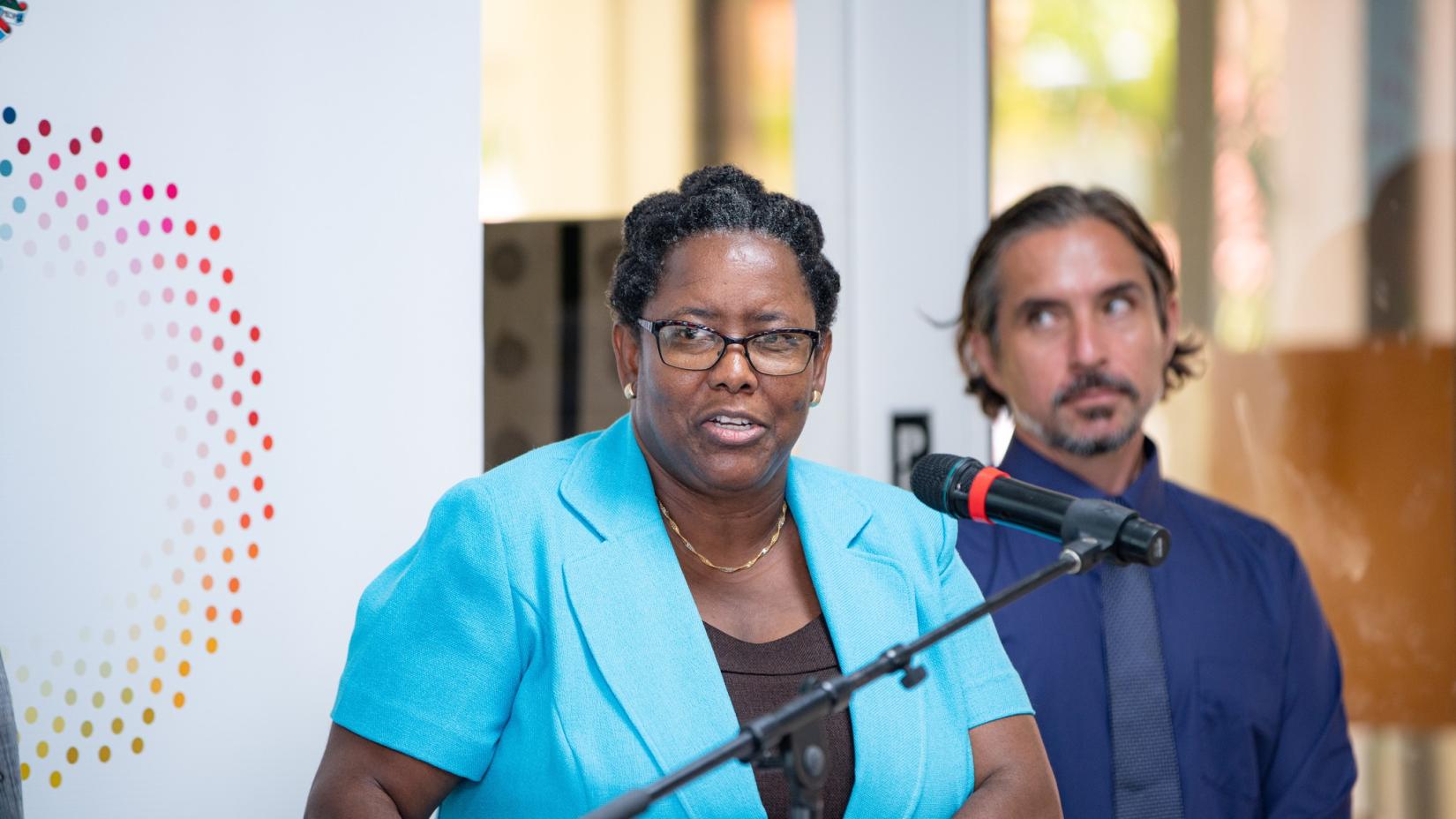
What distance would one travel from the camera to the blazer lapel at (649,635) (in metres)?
1.61

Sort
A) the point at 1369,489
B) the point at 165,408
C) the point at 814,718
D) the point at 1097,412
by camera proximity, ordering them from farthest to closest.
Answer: the point at 1369,489
the point at 1097,412
the point at 165,408
the point at 814,718

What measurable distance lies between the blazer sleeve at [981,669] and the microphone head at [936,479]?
36 centimetres

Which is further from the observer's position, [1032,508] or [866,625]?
[866,625]

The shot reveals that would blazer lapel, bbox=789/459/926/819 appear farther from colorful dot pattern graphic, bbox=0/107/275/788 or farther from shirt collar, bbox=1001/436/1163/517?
colorful dot pattern graphic, bbox=0/107/275/788

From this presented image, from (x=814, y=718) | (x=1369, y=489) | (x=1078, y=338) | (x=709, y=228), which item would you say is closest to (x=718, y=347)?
(x=709, y=228)

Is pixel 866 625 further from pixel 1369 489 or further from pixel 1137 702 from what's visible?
pixel 1369 489

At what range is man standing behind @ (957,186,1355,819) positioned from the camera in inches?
88.1

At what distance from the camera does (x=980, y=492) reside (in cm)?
145

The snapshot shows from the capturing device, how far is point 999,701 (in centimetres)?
183

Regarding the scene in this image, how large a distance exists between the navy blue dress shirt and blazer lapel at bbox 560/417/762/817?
0.77 meters

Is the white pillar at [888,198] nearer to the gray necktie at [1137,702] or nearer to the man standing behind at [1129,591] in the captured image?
the man standing behind at [1129,591]

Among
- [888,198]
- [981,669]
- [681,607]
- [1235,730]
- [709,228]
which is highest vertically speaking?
[888,198]

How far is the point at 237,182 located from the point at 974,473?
41.3 inches

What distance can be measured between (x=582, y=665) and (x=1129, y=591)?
42.7 inches
